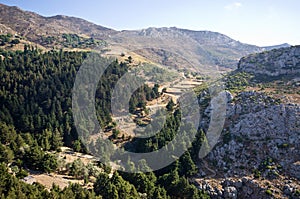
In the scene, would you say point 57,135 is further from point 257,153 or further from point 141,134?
point 257,153

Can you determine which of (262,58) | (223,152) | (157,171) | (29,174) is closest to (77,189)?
(29,174)

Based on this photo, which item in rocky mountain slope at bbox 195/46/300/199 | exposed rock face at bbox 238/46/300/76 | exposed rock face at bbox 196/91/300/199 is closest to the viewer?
exposed rock face at bbox 196/91/300/199

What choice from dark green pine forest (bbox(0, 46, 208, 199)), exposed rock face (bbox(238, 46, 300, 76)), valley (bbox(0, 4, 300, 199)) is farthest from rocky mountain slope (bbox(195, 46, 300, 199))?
exposed rock face (bbox(238, 46, 300, 76))

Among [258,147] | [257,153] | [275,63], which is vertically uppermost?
[275,63]

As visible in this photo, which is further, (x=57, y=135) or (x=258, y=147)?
(x=57, y=135)

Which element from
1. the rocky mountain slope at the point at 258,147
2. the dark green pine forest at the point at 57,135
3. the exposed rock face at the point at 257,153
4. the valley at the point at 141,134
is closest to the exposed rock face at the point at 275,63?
the valley at the point at 141,134

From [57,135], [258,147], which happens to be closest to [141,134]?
[57,135]

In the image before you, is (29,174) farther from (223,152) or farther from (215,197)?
(223,152)

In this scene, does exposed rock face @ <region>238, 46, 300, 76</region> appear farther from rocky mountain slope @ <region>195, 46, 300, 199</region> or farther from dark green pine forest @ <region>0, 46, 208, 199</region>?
dark green pine forest @ <region>0, 46, 208, 199</region>
